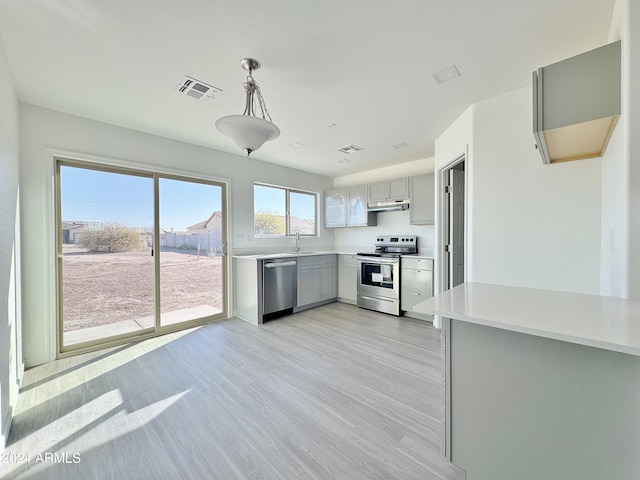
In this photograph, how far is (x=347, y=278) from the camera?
4.92 meters

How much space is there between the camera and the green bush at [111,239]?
2.89m

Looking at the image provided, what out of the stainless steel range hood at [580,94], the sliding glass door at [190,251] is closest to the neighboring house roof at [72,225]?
the sliding glass door at [190,251]

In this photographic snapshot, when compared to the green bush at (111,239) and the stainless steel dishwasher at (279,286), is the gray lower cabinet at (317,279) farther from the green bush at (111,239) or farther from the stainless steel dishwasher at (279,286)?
the green bush at (111,239)

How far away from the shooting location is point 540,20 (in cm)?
154

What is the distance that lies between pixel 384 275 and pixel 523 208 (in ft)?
7.63

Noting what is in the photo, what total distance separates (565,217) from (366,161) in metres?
2.94

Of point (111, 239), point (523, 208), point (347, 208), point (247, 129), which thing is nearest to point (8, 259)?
point (111, 239)

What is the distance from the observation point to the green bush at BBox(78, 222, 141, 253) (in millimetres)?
2893

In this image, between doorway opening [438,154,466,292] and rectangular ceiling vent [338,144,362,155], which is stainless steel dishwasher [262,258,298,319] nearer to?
rectangular ceiling vent [338,144,362,155]

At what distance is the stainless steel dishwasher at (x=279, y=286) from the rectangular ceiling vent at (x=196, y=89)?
2.18m

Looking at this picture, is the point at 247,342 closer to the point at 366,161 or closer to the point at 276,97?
the point at 276,97

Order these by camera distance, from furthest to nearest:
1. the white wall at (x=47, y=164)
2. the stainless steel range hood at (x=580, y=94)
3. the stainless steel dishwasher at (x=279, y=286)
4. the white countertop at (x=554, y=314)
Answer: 1. the stainless steel dishwasher at (x=279, y=286)
2. the white wall at (x=47, y=164)
3. the stainless steel range hood at (x=580, y=94)
4. the white countertop at (x=554, y=314)

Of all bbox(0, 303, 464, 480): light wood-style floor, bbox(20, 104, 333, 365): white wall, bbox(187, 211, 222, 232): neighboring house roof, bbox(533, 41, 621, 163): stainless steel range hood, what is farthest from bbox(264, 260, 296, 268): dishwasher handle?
bbox(533, 41, 621, 163): stainless steel range hood

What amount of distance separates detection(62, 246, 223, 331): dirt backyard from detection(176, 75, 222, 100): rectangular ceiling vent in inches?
78.4
